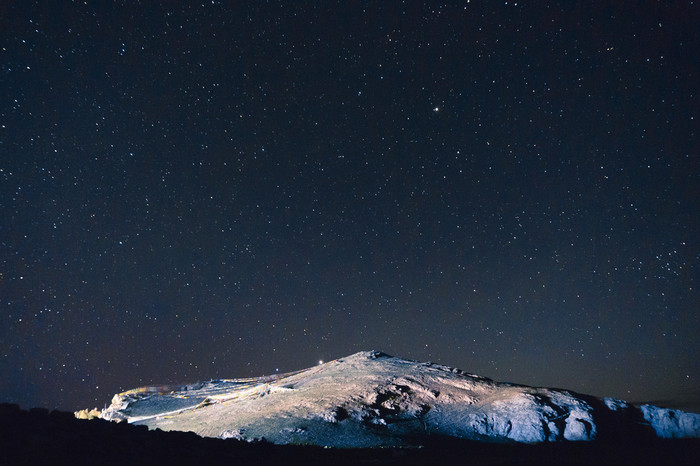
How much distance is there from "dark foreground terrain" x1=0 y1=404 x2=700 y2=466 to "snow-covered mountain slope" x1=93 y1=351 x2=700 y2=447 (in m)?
0.87

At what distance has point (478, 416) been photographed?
1285 cm

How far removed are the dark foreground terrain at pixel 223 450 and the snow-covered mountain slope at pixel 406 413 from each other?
→ 867 millimetres

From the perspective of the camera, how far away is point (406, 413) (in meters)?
13.5

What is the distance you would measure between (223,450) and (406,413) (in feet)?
26.0

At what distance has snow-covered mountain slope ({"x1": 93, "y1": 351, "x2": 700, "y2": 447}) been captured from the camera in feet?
38.4

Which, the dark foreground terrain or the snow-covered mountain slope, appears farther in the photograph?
the snow-covered mountain slope

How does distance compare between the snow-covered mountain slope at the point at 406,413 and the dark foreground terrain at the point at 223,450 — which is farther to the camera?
the snow-covered mountain slope at the point at 406,413

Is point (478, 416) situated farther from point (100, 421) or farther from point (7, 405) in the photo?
point (7, 405)

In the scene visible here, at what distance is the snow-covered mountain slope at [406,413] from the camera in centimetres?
1170

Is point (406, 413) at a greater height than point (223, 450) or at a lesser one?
lesser

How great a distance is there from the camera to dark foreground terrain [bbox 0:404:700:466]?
18.5 ft

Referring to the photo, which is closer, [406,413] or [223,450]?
[223,450]

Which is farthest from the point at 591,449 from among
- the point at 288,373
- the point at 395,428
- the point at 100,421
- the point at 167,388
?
the point at 167,388

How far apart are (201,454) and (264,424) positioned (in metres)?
6.09
